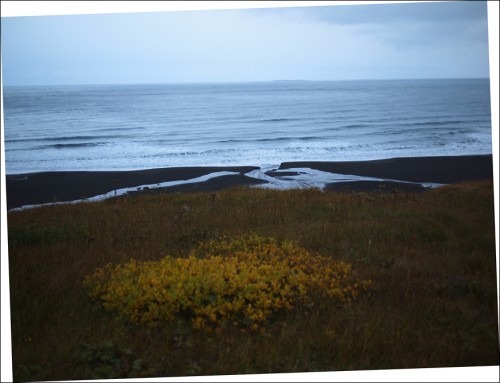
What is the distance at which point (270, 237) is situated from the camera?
7527mm

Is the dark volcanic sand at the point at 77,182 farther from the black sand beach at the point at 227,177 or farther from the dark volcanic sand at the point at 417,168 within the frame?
the dark volcanic sand at the point at 417,168

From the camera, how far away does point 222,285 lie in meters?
6.14

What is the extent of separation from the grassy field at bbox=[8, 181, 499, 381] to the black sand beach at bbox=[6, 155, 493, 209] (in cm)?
20

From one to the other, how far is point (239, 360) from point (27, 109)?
5439 millimetres

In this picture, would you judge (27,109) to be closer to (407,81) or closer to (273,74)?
(273,74)

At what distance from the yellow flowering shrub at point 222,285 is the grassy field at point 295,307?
151 mm

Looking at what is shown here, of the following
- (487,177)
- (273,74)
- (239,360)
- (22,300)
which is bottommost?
(239,360)

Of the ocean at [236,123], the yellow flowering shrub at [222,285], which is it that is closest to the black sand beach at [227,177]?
the ocean at [236,123]

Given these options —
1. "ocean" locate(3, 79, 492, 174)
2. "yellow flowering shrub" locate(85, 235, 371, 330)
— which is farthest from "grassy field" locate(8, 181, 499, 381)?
"ocean" locate(3, 79, 492, 174)

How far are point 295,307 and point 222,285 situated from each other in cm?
95

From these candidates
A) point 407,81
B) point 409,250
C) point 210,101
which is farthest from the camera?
point 210,101

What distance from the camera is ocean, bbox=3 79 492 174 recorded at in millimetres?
8109

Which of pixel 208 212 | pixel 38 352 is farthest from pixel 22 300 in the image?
Result: pixel 208 212

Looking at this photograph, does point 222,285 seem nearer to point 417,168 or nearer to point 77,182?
point 77,182
